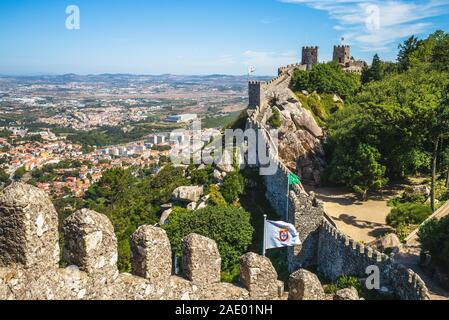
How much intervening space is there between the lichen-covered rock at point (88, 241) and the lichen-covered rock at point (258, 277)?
220cm

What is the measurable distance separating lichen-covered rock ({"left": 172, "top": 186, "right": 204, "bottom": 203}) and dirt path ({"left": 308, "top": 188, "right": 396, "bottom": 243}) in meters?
6.78

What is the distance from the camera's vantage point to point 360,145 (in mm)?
23188

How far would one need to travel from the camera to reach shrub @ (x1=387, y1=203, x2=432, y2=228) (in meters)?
19.0

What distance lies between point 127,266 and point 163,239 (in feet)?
33.4

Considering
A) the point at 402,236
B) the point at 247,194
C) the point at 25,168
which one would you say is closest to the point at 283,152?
the point at 247,194

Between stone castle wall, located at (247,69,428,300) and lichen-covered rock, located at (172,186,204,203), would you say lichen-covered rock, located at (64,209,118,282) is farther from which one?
lichen-covered rock, located at (172,186,204,203)

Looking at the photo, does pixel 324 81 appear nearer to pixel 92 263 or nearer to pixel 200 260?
pixel 200 260

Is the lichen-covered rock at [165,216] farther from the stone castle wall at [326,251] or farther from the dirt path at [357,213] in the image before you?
the dirt path at [357,213]

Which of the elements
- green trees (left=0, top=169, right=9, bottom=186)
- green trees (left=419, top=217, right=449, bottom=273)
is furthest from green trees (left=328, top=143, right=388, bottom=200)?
green trees (left=0, top=169, right=9, bottom=186)

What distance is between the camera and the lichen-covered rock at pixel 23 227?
4.31 metres

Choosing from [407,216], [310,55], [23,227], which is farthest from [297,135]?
[23,227]

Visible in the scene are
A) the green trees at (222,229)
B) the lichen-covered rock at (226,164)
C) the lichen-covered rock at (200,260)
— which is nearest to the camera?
the lichen-covered rock at (200,260)

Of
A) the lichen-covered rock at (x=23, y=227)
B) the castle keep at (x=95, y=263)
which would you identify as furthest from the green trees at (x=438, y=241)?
the lichen-covered rock at (x=23, y=227)

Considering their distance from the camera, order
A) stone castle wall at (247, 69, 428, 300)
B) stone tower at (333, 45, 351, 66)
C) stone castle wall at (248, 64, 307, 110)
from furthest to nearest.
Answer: stone tower at (333, 45, 351, 66)
stone castle wall at (248, 64, 307, 110)
stone castle wall at (247, 69, 428, 300)
